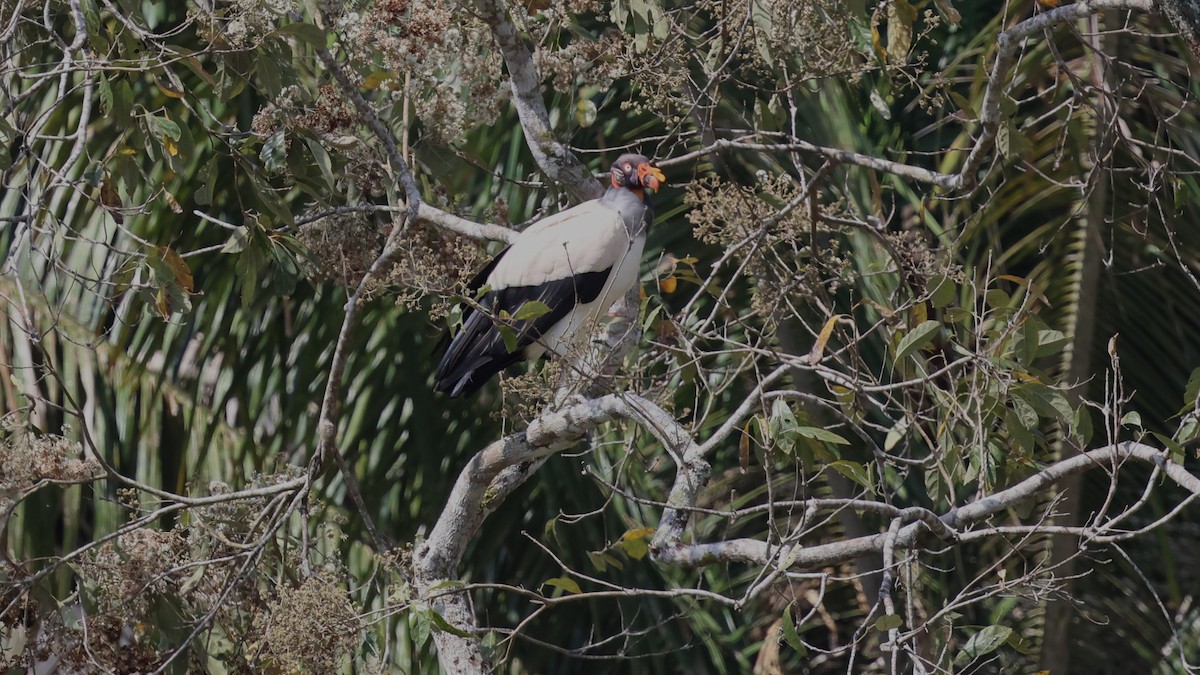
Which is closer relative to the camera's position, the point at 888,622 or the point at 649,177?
the point at 888,622

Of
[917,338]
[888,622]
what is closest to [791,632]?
[888,622]

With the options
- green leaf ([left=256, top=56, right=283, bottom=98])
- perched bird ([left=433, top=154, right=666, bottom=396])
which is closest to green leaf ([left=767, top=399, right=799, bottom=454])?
perched bird ([left=433, top=154, right=666, bottom=396])

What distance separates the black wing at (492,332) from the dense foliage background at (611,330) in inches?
7.9

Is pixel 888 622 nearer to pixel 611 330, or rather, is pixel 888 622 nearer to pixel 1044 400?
pixel 1044 400

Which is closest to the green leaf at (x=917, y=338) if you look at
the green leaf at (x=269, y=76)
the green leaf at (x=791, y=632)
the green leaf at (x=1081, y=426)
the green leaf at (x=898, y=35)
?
the green leaf at (x=1081, y=426)

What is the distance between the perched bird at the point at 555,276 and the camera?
11.4ft

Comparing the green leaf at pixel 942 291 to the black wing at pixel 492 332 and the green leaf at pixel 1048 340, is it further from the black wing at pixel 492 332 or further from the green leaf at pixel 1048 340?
the black wing at pixel 492 332

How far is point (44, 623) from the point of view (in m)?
2.82

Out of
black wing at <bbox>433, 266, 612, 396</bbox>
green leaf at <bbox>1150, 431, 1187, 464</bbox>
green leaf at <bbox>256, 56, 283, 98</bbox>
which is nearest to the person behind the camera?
green leaf at <bbox>1150, 431, 1187, 464</bbox>

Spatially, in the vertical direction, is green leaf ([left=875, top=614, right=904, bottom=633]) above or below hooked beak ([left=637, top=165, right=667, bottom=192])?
below

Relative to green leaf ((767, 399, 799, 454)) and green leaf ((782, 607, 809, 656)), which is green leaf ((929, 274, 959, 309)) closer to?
green leaf ((767, 399, 799, 454))

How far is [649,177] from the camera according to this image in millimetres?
3766

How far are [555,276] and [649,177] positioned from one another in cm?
43

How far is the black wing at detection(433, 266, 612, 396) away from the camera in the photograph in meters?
3.49
